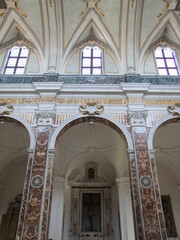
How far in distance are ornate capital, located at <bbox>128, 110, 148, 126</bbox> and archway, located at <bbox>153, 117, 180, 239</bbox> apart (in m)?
2.15

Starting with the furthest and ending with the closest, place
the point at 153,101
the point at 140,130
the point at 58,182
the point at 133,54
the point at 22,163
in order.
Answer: the point at 22,163 → the point at 58,182 → the point at 133,54 → the point at 153,101 → the point at 140,130

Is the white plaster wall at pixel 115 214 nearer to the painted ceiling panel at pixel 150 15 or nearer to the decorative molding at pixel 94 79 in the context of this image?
the decorative molding at pixel 94 79

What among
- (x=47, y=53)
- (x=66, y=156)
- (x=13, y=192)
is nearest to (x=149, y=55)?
(x=47, y=53)

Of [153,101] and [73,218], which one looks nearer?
[153,101]

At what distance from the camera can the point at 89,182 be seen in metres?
12.9

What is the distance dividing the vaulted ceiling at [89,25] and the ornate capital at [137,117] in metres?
2.60

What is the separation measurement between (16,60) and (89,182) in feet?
26.6

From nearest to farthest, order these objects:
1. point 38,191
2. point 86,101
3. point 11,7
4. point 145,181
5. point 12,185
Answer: point 38,191 < point 145,181 < point 86,101 < point 11,7 < point 12,185

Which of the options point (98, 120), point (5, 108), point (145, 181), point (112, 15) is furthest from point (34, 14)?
point (145, 181)

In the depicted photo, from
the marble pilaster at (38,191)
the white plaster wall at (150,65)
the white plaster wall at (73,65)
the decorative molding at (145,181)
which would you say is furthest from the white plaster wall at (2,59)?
the decorative molding at (145,181)

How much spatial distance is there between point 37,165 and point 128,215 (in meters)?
5.89

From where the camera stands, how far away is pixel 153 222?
6.43m

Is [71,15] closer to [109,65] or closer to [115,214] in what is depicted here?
[109,65]

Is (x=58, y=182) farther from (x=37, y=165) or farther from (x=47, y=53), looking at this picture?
(x=47, y=53)
